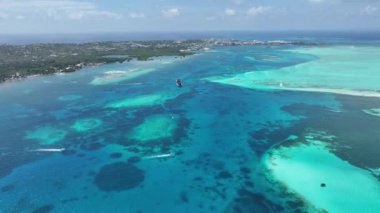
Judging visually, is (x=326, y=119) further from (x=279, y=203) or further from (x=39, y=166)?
(x=39, y=166)

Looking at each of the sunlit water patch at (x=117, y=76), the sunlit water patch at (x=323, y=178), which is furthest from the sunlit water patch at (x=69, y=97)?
the sunlit water patch at (x=323, y=178)

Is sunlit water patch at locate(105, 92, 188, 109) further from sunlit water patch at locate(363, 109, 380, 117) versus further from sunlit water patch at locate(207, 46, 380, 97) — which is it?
sunlit water patch at locate(363, 109, 380, 117)

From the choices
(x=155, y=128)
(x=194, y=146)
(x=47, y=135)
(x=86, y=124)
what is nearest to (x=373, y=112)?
(x=194, y=146)

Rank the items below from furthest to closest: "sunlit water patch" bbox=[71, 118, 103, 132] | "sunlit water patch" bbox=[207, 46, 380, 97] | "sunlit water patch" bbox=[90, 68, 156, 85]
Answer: "sunlit water patch" bbox=[90, 68, 156, 85] → "sunlit water patch" bbox=[207, 46, 380, 97] → "sunlit water patch" bbox=[71, 118, 103, 132]

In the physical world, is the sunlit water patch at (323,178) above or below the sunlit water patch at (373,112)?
below

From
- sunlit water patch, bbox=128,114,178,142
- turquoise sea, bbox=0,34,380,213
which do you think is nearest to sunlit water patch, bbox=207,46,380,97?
turquoise sea, bbox=0,34,380,213

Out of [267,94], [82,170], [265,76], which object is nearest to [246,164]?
[82,170]

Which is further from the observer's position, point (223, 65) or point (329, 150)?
point (223, 65)

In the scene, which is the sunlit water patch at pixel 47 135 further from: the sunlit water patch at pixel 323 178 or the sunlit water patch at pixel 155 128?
the sunlit water patch at pixel 323 178
